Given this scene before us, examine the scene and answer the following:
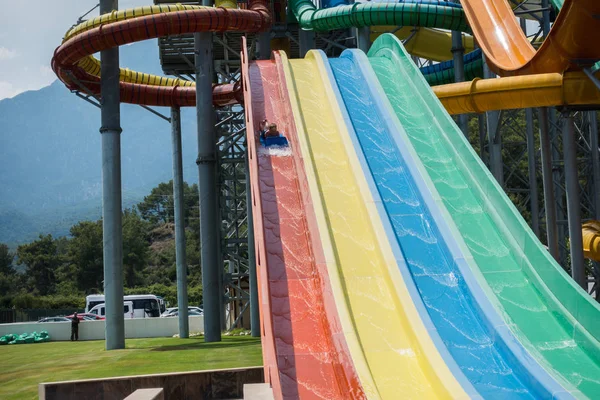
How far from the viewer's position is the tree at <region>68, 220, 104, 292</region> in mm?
73812

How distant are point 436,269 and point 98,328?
2154 centimetres

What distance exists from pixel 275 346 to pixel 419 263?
264 cm

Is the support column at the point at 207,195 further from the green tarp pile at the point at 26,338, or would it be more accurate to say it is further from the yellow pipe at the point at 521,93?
the green tarp pile at the point at 26,338

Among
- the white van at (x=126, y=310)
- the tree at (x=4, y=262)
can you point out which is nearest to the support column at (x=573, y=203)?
the white van at (x=126, y=310)

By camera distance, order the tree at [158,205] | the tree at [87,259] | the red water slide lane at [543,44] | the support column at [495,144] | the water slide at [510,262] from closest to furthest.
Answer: the water slide at [510,262]
the red water slide lane at [543,44]
the support column at [495,144]
the tree at [87,259]
the tree at [158,205]

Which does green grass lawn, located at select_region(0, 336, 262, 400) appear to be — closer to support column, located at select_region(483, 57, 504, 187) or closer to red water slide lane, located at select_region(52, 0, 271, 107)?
red water slide lane, located at select_region(52, 0, 271, 107)

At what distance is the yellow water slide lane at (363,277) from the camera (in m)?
8.19

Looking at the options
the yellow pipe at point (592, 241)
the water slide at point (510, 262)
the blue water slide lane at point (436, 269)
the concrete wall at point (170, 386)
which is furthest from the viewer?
the yellow pipe at point (592, 241)

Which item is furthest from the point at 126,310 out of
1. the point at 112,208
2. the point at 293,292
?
the point at 293,292

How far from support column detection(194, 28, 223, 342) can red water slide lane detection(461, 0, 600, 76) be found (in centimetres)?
694

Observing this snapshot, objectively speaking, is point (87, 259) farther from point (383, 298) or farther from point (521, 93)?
point (383, 298)

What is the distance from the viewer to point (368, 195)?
11.6 metres

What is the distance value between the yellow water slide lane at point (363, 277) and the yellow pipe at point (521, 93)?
10.8 ft

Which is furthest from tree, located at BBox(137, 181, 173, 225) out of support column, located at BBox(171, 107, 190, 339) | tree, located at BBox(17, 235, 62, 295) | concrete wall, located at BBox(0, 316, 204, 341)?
support column, located at BBox(171, 107, 190, 339)
